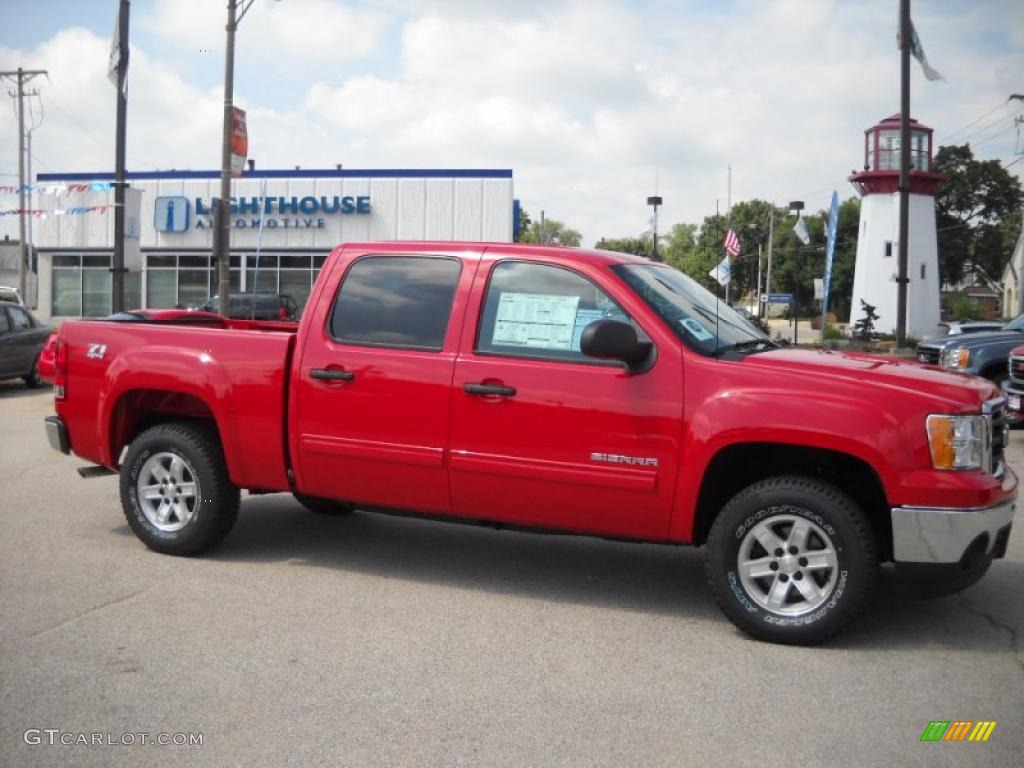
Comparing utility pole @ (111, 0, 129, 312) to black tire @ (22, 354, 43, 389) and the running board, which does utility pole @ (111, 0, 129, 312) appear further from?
the running board

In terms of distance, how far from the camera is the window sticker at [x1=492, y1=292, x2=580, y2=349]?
5.48 m

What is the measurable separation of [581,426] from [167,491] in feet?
9.24

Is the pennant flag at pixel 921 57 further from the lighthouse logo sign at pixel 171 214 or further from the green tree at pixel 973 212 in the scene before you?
the green tree at pixel 973 212

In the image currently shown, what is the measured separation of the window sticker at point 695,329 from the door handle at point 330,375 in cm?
181

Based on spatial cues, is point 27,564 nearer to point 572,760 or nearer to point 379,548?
point 379,548

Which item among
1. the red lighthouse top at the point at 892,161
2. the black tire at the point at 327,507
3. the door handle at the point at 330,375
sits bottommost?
the black tire at the point at 327,507

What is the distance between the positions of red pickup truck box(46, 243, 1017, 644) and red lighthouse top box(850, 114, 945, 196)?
43.4 metres

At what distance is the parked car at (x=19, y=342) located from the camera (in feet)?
56.7

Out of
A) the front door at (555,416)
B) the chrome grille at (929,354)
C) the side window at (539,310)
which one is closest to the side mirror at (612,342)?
the front door at (555,416)

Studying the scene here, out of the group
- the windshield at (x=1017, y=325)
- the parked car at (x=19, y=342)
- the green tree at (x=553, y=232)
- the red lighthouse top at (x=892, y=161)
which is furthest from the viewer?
the green tree at (x=553, y=232)

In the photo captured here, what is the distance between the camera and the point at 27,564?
20.6 ft

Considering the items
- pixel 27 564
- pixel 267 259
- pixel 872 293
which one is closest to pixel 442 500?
pixel 27 564

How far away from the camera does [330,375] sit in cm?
581

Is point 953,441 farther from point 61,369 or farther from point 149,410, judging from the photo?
point 61,369
